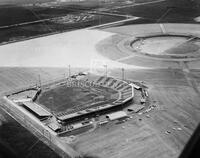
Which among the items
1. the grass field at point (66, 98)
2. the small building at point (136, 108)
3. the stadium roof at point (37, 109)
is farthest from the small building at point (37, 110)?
the small building at point (136, 108)

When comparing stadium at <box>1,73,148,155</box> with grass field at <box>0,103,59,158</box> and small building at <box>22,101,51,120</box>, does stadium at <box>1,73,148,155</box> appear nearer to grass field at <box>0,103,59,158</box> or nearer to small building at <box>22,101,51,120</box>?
small building at <box>22,101,51,120</box>

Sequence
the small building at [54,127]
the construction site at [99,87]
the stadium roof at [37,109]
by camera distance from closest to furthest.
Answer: the construction site at [99,87] → the small building at [54,127] → the stadium roof at [37,109]

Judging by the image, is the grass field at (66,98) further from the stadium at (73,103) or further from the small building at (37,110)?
the small building at (37,110)

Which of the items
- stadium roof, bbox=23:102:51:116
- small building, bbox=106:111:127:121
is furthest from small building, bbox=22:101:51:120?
small building, bbox=106:111:127:121

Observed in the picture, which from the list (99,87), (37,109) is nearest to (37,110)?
(37,109)

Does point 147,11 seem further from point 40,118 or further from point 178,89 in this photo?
point 40,118

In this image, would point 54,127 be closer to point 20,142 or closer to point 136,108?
point 20,142

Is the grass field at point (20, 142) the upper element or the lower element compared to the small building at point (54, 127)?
lower
